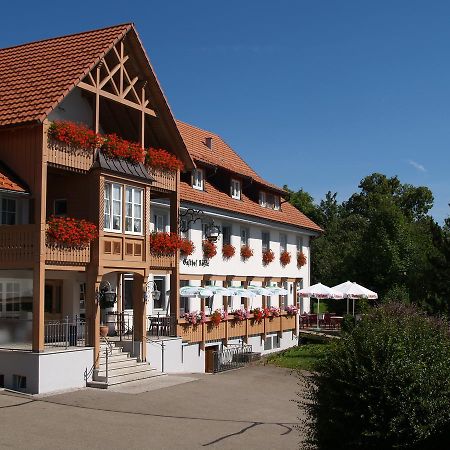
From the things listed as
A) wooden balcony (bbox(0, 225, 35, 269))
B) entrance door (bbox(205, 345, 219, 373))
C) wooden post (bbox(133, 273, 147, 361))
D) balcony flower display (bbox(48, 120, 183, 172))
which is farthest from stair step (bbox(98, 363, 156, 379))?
balcony flower display (bbox(48, 120, 183, 172))

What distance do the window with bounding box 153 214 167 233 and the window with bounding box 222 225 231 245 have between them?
4.94 meters

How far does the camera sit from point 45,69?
2183 centimetres

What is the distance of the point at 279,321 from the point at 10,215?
1870 cm

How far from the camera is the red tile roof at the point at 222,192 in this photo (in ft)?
102

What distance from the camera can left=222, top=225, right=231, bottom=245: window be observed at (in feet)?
111

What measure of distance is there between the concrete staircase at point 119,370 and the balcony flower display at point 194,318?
12.0 ft

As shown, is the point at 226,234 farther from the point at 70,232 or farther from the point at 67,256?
the point at 70,232

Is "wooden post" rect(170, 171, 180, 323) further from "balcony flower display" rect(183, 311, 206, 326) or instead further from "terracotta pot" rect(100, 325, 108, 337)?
"terracotta pot" rect(100, 325, 108, 337)

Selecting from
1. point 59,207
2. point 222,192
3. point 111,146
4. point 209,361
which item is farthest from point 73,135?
point 222,192

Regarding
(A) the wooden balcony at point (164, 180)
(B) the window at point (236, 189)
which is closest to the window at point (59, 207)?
(A) the wooden balcony at point (164, 180)

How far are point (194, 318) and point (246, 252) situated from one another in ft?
27.8

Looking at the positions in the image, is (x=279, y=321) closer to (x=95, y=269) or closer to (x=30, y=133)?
(x=95, y=269)

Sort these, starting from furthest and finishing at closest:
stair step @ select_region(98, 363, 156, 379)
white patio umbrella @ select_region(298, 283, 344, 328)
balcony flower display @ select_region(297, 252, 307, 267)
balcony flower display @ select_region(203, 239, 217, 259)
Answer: balcony flower display @ select_region(297, 252, 307, 267), white patio umbrella @ select_region(298, 283, 344, 328), balcony flower display @ select_region(203, 239, 217, 259), stair step @ select_region(98, 363, 156, 379)

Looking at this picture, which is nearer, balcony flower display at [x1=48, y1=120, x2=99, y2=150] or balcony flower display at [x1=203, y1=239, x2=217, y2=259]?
balcony flower display at [x1=48, y1=120, x2=99, y2=150]
